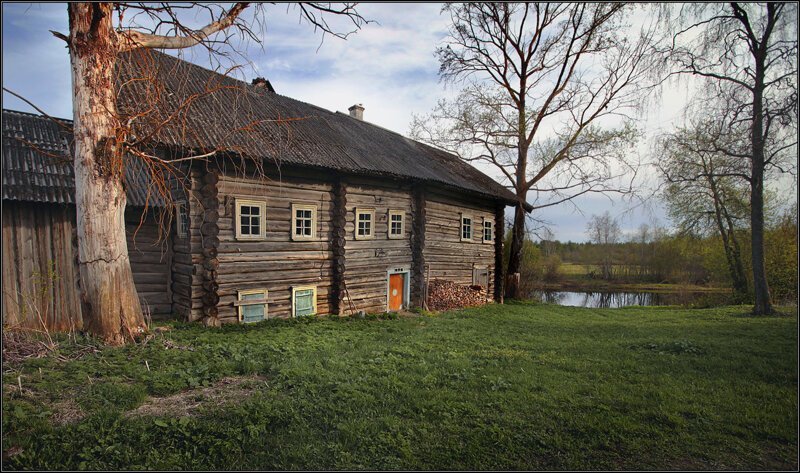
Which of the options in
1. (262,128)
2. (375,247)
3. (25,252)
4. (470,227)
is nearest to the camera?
(25,252)

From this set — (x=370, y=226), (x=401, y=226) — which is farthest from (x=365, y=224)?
(x=401, y=226)

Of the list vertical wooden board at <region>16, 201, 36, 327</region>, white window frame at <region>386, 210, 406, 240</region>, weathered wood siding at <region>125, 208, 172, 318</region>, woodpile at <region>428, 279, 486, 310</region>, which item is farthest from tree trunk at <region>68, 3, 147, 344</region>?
woodpile at <region>428, 279, 486, 310</region>

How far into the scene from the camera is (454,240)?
16.8 m

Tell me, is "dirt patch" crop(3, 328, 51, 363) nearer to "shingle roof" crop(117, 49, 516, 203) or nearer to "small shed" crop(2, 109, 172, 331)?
"small shed" crop(2, 109, 172, 331)

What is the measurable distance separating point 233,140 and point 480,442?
9.31 m

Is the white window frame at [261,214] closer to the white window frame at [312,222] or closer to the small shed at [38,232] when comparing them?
the white window frame at [312,222]

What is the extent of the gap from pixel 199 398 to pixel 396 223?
10128 millimetres

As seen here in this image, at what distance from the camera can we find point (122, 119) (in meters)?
6.32

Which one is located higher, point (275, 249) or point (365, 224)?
point (365, 224)

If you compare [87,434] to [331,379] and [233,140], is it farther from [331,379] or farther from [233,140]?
[233,140]

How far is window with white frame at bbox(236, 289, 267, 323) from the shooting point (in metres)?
10.0

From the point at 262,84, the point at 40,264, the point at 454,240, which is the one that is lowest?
the point at 40,264

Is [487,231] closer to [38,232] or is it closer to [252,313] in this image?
[252,313]

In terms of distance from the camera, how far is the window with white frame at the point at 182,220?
1015cm
